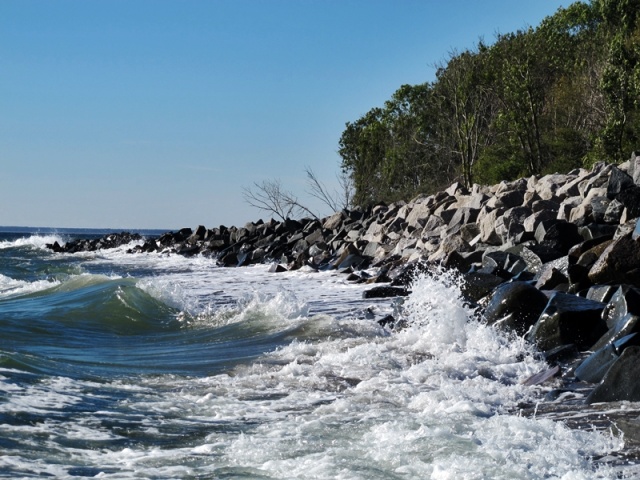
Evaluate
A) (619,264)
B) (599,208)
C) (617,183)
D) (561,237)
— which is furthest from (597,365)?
(599,208)

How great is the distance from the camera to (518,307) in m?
9.34

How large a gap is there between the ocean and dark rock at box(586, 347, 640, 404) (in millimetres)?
600

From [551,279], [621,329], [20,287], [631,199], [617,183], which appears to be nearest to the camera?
[621,329]

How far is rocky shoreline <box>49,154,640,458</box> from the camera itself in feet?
23.5

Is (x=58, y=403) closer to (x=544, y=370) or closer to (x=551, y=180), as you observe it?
(x=544, y=370)

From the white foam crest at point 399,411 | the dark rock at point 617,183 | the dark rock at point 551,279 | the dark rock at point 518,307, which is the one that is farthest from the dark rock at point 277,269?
the dark rock at point 518,307

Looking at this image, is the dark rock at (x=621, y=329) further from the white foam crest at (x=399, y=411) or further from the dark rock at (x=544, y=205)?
the dark rock at (x=544, y=205)

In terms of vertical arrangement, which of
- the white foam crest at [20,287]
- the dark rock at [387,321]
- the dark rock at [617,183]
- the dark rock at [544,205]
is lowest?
the dark rock at [387,321]

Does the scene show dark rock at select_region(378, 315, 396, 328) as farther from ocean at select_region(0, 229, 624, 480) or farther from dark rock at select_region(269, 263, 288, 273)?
dark rock at select_region(269, 263, 288, 273)

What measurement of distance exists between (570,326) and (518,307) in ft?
3.14

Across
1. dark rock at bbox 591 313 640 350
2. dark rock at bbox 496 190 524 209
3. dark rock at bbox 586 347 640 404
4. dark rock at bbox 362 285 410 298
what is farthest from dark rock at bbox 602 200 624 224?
dark rock at bbox 586 347 640 404

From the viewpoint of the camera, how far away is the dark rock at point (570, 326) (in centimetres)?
836

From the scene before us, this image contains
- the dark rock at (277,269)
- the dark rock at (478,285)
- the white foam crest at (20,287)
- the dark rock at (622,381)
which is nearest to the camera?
the dark rock at (622,381)

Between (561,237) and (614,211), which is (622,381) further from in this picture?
(614,211)
